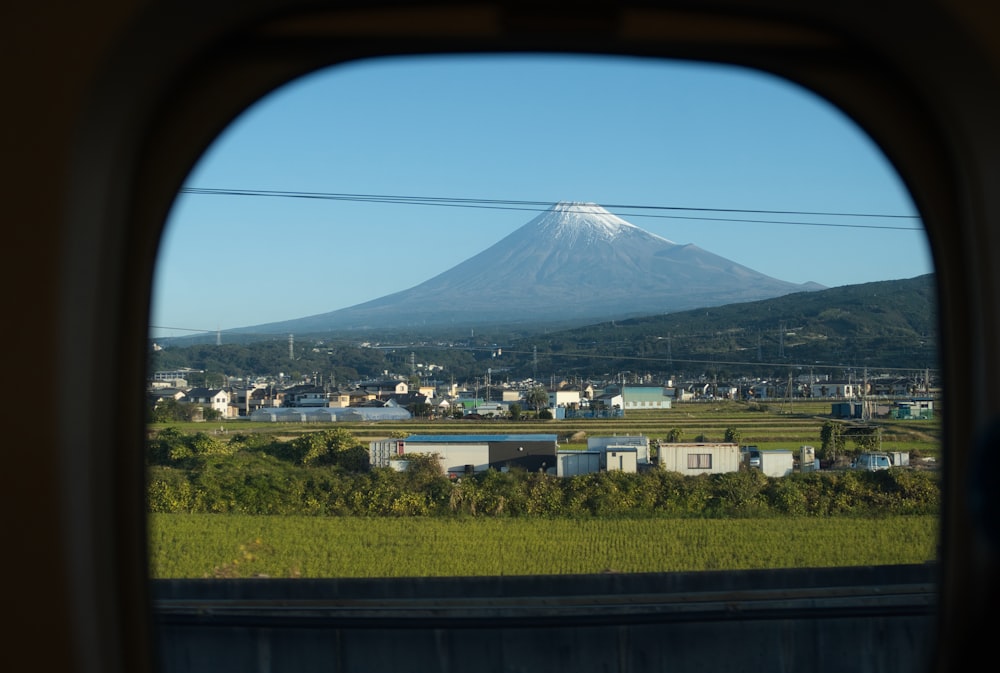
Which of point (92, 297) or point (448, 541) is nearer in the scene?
point (92, 297)

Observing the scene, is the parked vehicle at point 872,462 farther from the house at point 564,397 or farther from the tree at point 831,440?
the house at point 564,397

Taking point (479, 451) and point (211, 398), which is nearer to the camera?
point (211, 398)

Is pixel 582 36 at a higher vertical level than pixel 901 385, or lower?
higher

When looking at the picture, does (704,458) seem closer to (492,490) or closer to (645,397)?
(645,397)

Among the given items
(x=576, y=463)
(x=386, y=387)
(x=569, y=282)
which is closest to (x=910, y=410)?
(x=576, y=463)

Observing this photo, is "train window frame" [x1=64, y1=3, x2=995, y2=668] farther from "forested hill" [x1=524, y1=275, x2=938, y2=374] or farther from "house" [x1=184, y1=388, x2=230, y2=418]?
"forested hill" [x1=524, y1=275, x2=938, y2=374]

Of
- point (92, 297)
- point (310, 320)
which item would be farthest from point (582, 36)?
point (310, 320)

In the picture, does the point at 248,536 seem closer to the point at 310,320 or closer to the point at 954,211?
the point at 954,211
